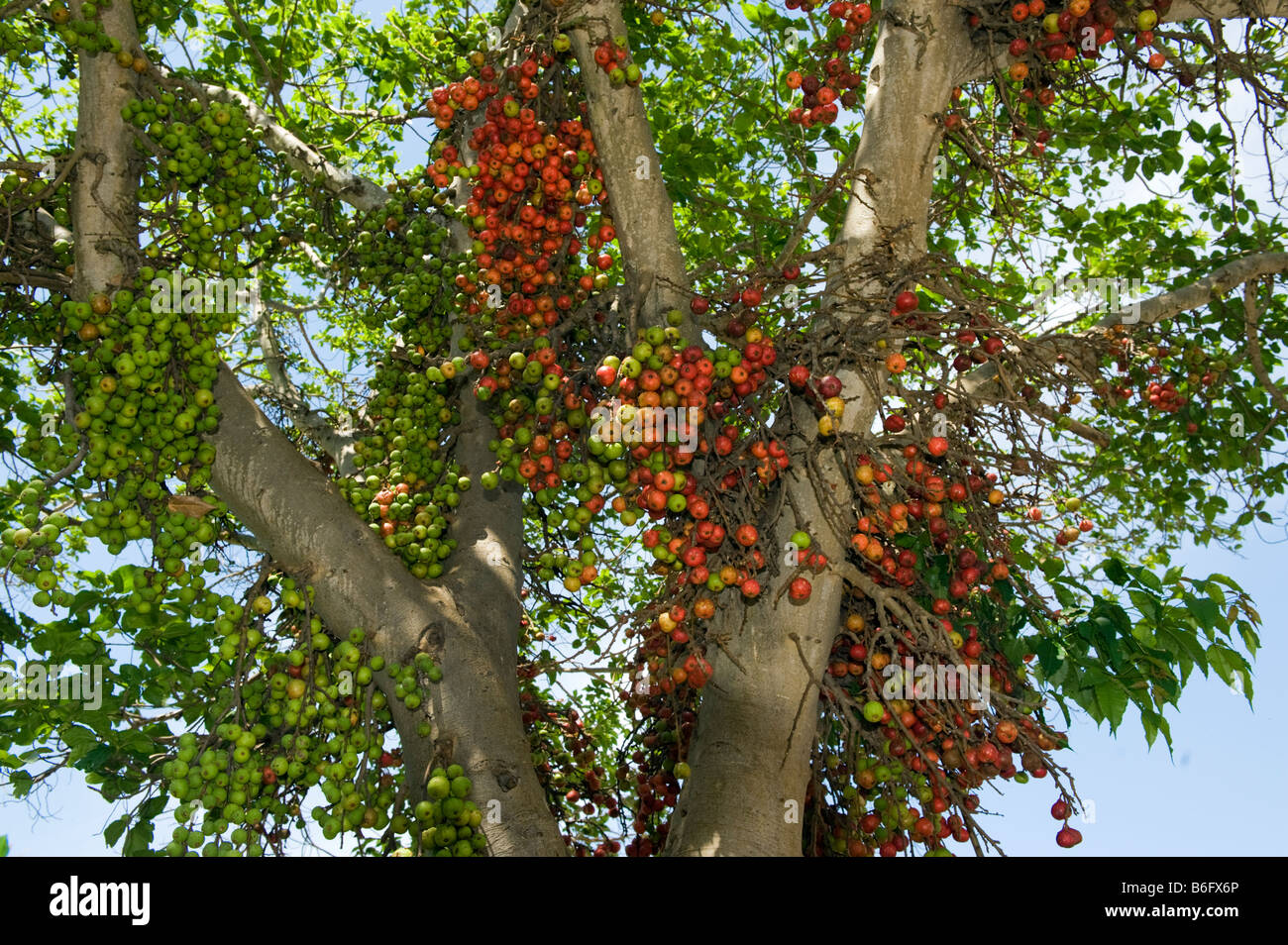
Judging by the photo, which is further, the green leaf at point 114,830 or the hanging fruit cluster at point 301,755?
the green leaf at point 114,830

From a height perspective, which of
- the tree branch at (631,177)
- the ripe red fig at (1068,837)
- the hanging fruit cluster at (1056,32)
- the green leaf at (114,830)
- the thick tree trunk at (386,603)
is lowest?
the ripe red fig at (1068,837)

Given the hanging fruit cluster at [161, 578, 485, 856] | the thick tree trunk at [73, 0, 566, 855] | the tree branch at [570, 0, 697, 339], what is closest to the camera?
the hanging fruit cluster at [161, 578, 485, 856]

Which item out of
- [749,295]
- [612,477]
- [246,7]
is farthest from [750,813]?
[246,7]

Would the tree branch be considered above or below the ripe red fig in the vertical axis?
above

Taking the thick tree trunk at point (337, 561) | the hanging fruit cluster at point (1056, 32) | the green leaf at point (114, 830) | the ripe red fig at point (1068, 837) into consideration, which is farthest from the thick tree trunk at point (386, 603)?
the hanging fruit cluster at point (1056, 32)

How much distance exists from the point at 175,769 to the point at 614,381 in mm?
1964

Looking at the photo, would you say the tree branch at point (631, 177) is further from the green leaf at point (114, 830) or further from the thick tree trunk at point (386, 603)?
the green leaf at point (114, 830)

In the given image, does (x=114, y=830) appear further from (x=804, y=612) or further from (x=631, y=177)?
(x=631, y=177)

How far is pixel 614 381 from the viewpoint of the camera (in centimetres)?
332

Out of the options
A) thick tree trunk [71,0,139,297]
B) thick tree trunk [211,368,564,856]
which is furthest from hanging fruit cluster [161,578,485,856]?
thick tree trunk [71,0,139,297]

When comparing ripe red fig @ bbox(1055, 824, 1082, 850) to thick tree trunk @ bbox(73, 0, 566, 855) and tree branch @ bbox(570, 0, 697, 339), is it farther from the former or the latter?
tree branch @ bbox(570, 0, 697, 339)

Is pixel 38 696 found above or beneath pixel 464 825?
above
